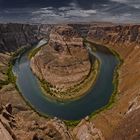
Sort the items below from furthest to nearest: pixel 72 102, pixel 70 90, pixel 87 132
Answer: pixel 70 90 < pixel 72 102 < pixel 87 132

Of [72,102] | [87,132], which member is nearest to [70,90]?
[72,102]

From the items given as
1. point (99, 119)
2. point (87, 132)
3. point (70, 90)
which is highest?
point (99, 119)

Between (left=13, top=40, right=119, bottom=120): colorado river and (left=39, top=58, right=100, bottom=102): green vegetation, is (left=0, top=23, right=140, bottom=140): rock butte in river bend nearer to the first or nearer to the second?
(left=13, top=40, right=119, bottom=120): colorado river

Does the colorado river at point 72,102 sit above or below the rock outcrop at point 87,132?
below

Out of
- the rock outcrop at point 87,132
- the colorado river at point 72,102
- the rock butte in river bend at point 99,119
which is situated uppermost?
the rock butte in river bend at point 99,119

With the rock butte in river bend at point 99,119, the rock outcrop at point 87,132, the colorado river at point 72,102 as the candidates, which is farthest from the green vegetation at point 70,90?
the rock outcrop at point 87,132

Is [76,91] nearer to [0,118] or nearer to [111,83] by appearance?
[111,83]

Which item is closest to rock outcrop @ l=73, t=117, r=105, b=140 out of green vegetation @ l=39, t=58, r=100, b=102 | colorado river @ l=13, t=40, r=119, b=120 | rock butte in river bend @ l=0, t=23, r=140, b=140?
rock butte in river bend @ l=0, t=23, r=140, b=140

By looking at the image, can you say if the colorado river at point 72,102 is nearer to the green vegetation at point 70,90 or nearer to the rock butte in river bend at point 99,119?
the green vegetation at point 70,90

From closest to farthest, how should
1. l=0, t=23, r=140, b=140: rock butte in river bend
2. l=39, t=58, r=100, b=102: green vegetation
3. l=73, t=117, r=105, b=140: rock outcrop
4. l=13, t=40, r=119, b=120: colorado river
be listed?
1. l=0, t=23, r=140, b=140: rock butte in river bend
2. l=73, t=117, r=105, b=140: rock outcrop
3. l=13, t=40, r=119, b=120: colorado river
4. l=39, t=58, r=100, b=102: green vegetation

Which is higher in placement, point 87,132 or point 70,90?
point 87,132

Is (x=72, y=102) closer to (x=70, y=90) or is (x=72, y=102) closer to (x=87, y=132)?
(x=70, y=90)

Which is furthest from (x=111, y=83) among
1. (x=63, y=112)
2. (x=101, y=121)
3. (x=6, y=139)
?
(x=6, y=139)
